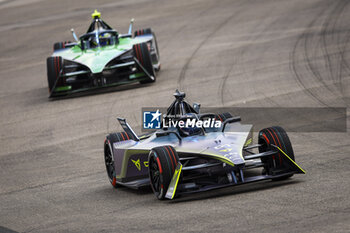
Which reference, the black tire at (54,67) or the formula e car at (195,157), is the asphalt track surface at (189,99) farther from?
the black tire at (54,67)

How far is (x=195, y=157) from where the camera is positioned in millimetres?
10180

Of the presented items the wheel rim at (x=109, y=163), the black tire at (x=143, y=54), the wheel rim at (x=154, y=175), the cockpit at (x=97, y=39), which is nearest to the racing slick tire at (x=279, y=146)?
the wheel rim at (x=154, y=175)

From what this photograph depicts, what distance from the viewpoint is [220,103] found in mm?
18719

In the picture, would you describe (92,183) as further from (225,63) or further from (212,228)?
(225,63)

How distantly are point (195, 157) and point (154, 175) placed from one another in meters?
0.64

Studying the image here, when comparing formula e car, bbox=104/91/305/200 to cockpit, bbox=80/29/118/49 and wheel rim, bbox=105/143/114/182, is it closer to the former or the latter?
wheel rim, bbox=105/143/114/182

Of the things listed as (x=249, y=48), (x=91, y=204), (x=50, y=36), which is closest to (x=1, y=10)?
(x=50, y=36)

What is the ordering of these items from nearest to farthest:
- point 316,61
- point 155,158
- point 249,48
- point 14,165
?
1. point 155,158
2. point 14,165
3. point 316,61
4. point 249,48

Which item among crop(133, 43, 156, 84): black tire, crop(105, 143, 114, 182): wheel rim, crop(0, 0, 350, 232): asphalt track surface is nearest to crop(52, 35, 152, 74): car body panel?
crop(133, 43, 156, 84): black tire

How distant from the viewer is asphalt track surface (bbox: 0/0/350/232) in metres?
8.83

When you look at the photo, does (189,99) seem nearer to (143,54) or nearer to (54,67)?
(143,54)

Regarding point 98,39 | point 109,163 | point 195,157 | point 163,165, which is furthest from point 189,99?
point 163,165

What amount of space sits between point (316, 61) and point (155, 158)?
13.8 m

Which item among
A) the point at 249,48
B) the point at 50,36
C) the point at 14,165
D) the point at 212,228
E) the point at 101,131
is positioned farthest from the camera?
the point at 50,36
